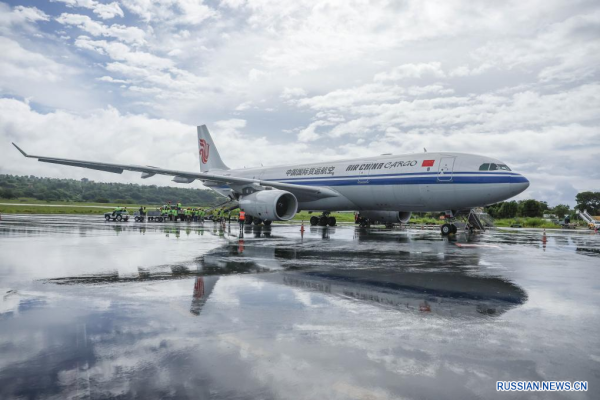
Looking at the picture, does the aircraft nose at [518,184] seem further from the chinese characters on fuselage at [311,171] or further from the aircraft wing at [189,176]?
the chinese characters on fuselage at [311,171]

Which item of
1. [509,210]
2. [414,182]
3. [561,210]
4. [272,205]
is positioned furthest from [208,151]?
[561,210]

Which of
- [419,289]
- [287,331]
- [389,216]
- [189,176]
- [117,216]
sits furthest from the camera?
[117,216]

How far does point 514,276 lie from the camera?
8266 millimetres

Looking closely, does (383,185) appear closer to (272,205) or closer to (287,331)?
(272,205)

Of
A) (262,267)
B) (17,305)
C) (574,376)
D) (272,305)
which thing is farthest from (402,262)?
(17,305)

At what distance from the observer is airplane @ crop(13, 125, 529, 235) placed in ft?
57.7

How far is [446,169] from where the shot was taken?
18.3 m

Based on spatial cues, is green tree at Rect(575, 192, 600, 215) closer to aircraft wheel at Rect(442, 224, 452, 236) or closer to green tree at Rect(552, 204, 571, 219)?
green tree at Rect(552, 204, 571, 219)

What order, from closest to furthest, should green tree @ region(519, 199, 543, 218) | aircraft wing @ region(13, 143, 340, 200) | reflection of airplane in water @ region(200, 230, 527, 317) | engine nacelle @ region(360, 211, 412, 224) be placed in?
reflection of airplane in water @ region(200, 230, 527, 317) → aircraft wing @ region(13, 143, 340, 200) → engine nacelle @ region(360, 211, 412, 224) → green tree @ region(519, 199, 543, 218)

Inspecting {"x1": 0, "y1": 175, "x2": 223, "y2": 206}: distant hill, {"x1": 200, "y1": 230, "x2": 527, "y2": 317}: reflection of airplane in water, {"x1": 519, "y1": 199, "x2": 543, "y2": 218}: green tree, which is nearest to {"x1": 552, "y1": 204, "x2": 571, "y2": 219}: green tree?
{"x1": 519, "y1": 199, "x2": 543, "y2": 218}: green tree

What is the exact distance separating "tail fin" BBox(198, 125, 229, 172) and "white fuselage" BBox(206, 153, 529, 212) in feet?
37.3

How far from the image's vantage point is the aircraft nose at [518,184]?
669 inches

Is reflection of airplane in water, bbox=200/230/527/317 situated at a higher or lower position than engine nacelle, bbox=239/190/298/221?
lower

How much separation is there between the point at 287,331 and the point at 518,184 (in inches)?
610
